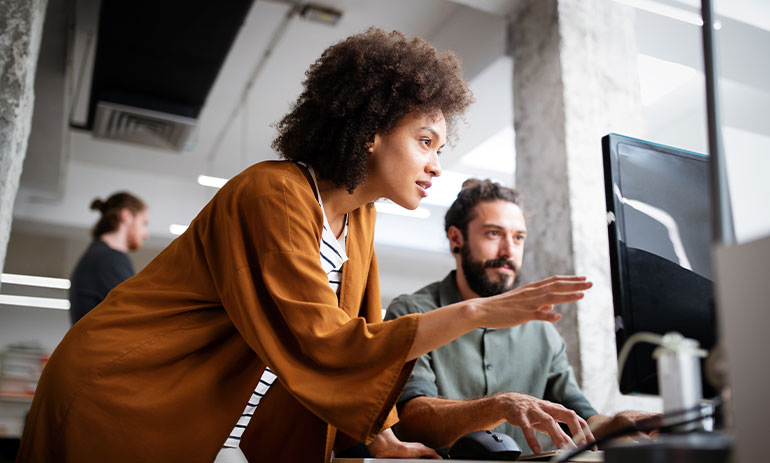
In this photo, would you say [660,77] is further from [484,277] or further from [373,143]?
[373,143]

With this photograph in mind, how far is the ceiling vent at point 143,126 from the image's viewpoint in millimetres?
4215

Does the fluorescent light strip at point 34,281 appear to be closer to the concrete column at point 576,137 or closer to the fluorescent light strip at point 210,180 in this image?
the fluorescent light strip at point 210,180

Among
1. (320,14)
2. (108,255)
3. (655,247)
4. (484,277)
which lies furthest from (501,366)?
(320,14)

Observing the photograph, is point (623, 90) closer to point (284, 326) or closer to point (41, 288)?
point (284, 326)

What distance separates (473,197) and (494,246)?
0.20m

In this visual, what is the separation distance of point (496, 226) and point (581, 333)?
0.73m

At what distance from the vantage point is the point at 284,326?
1128 mm

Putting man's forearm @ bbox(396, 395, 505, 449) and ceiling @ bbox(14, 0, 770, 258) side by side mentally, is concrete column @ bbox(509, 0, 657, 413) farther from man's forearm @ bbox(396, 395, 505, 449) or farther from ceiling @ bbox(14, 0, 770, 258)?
man's forearm @ bbox(396, 395, 505, 449)

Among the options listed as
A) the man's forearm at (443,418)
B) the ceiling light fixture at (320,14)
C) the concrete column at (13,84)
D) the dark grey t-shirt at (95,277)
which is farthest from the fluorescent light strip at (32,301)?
the man's forearm at (443,418)

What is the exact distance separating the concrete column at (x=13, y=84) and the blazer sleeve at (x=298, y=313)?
1.30 meters

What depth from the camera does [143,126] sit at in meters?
4.44

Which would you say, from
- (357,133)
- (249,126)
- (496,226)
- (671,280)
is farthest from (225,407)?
(249,126)

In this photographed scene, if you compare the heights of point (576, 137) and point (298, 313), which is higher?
point (576, 137)

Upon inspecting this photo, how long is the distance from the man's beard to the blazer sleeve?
986mm
